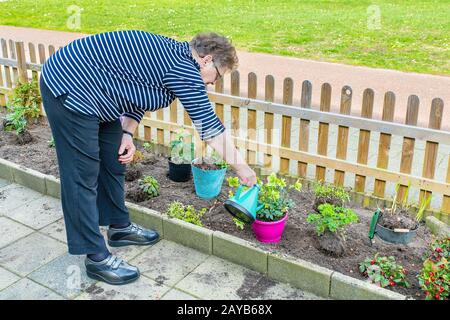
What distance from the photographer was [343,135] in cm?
444

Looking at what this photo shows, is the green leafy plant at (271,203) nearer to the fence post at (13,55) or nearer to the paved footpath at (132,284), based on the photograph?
the paved footpath at (132,284)

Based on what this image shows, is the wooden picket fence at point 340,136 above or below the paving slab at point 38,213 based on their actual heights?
above

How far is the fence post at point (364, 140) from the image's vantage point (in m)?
4.27

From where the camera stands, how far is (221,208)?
4121mm

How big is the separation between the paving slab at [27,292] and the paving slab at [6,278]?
4 centimetres

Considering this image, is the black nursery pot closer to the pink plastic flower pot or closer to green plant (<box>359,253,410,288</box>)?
the pink plastic flower pot

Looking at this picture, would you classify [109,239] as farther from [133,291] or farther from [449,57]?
[449,57]

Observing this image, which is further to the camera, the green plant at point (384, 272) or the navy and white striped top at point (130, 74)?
the green plant at point (384, 272)

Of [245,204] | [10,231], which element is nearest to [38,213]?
[10,231]

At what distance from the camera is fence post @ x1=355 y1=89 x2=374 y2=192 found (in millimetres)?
4273

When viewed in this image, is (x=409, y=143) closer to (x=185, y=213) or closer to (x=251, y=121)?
(x=251, y=121)

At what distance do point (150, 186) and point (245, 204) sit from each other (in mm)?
1231

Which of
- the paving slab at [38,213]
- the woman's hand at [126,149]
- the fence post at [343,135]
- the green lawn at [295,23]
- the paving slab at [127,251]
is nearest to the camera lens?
the woman's hand at [126,149]

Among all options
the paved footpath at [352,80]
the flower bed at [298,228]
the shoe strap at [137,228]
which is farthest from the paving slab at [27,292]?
the paved footpath at [352,80]
